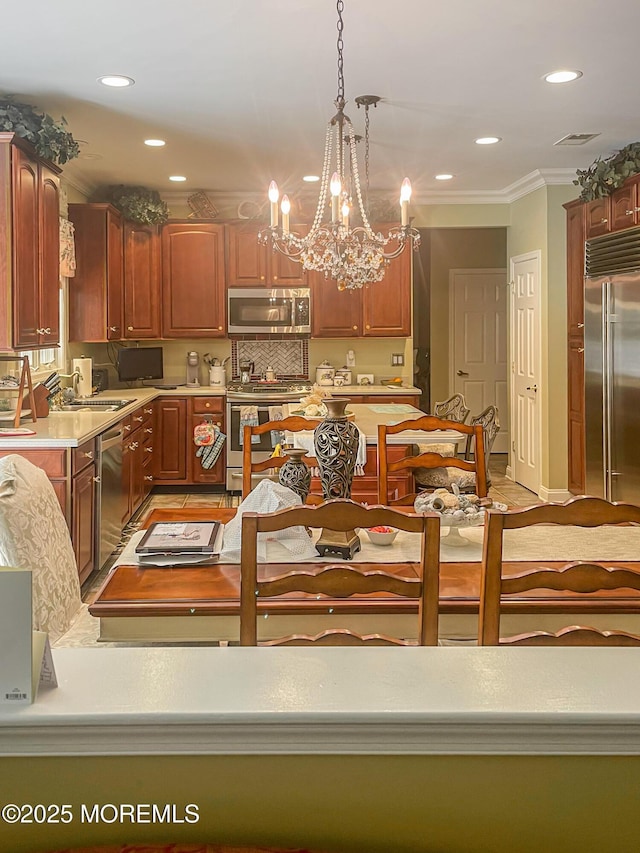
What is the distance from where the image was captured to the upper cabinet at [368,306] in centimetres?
771

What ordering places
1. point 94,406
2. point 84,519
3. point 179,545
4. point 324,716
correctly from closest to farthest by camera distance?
1. point 324,716
2. point 179,545
3. point 84,519
4. point 94,406

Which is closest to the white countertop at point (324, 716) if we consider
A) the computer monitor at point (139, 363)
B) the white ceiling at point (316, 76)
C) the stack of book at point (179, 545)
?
the stack of book at point (179, 545)

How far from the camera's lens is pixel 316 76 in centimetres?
431

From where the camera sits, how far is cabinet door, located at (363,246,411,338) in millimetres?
7711

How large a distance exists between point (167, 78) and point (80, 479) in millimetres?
2070

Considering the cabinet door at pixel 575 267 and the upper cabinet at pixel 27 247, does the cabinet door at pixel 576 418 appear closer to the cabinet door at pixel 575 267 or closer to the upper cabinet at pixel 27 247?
the cabinet door at pixel 575 267

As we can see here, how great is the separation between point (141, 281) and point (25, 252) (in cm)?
317

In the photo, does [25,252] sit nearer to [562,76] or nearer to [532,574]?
[562,76]

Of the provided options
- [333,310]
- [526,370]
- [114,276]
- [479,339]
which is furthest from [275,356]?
[479,339]

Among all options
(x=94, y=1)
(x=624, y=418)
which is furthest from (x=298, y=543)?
(x=624, y=418)

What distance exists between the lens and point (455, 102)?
4.79m

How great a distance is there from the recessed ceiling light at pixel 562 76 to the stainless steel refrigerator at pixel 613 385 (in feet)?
4.48

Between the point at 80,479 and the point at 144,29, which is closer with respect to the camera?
the point at 144,29

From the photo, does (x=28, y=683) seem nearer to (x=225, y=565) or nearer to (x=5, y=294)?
(x=225, y=565)
